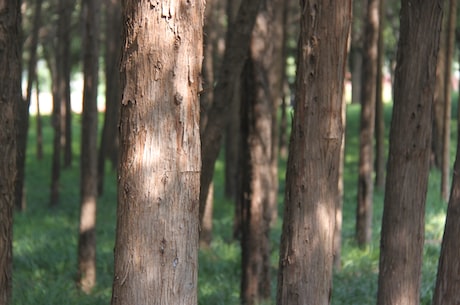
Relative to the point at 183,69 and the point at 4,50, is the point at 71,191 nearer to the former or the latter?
the point at 4,50

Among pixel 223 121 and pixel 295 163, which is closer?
pixel 295 163

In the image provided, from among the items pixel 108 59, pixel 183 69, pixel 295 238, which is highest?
pixel 108 59

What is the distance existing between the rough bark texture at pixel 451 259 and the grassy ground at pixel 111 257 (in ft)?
10.9

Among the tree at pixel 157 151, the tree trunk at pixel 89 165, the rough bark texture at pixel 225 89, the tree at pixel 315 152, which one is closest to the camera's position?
the tree at pixel 157 151

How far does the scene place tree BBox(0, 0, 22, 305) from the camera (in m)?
7.27

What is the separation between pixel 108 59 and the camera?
25.5 meters

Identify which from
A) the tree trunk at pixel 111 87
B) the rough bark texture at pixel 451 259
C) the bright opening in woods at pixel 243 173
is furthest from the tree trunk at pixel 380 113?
the rough bark texture at pixel 451 259

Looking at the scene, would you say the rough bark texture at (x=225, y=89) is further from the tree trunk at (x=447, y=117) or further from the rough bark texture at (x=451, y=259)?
the tree trunk at (x=447, y=117)

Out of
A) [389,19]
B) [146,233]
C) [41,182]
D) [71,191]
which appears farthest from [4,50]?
[389,19]

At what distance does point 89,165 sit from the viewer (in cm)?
1241

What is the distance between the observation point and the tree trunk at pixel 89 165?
1227 cm

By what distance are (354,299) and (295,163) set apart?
4673 millimetres

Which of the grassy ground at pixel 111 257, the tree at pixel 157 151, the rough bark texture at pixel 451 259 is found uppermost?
the tree at pixel 157 151

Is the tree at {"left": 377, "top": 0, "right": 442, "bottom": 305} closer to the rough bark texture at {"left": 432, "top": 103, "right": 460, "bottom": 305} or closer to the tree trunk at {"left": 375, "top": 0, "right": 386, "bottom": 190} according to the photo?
the rough bark texture at {"left": 432, "top": 103, "right": 460, "bottom": 305}
